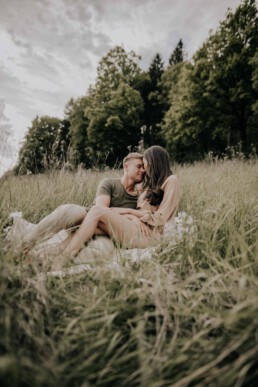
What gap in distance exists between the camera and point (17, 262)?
1598 millimetres

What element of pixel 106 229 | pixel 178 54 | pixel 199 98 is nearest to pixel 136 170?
pixel 106 229

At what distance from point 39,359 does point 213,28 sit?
19027 millimetres

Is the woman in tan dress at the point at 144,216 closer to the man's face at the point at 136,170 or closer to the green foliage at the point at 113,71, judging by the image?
the man's face at the point at 136,170

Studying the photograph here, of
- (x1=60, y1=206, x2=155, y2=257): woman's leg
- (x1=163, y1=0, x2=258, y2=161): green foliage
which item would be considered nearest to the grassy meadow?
(x1=60, y1=206, x2=155, y2=257): woman's leg

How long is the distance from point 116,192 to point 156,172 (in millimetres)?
625

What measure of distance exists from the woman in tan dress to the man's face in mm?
101

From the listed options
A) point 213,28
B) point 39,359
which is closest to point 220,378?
point 39,359

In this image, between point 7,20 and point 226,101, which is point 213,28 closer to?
point 226,101

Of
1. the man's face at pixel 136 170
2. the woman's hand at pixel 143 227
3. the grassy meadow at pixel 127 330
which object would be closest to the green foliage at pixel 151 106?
the man's face at pixel 136 170

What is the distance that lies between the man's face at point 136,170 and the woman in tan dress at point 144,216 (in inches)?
4.0

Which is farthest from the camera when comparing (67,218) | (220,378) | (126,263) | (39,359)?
(67,218)

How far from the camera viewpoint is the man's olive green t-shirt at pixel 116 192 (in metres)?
3.46

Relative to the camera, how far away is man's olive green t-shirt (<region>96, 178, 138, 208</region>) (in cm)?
346

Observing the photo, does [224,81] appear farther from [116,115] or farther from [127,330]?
[127,330]
